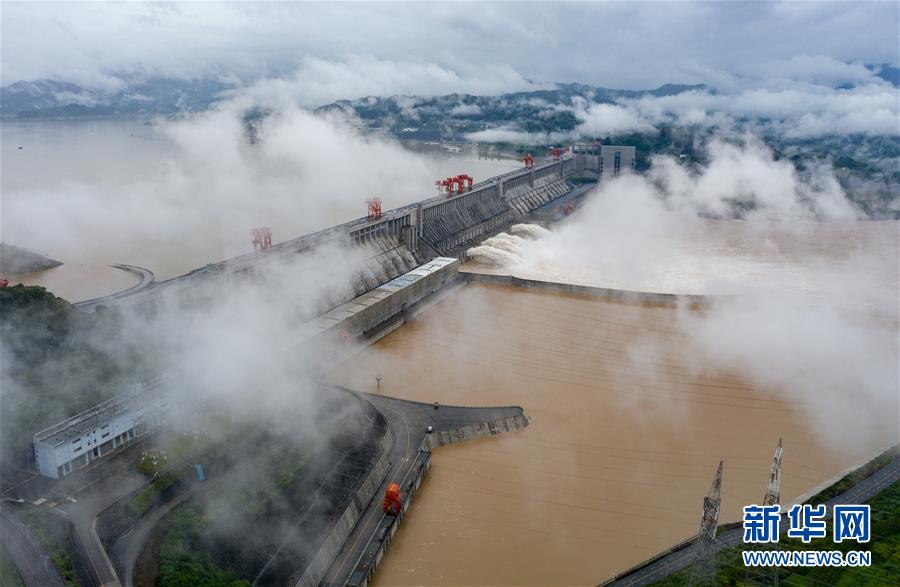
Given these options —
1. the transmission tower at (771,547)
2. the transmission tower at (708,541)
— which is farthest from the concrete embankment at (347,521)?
the transmission tower at (771,547)

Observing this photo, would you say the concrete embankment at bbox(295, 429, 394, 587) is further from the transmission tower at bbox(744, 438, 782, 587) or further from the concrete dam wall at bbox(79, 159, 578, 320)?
the concrete dam wall at bbox(79, 159, 578, 320)

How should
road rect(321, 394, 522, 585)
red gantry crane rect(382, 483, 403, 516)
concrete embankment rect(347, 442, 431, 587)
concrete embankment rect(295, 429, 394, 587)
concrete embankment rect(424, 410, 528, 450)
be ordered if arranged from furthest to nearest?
concrete embankment rect(424, 410, 528, 450), red gantry crane rect(382, 483, 403, 516), road rect(321, 394, 522, 585), concrete embankment rect(347, 442, 431, 587), concrete embankment rect(295, 429, 394, 587)

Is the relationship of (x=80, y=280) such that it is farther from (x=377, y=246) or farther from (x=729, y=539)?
(x=729, y=539)

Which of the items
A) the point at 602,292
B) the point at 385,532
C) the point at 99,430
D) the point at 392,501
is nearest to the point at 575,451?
the point at 392,501

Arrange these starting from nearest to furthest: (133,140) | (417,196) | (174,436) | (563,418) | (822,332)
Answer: (174,436) < (563,418) < (822,332) < (417,196) < (133,140)

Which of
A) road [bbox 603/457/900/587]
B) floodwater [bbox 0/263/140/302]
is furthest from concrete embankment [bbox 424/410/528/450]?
floodwater [bbox 0/263/140/302]

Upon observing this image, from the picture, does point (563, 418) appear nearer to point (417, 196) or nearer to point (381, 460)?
point (381, 460)

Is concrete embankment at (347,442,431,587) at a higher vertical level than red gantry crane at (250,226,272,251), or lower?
lower

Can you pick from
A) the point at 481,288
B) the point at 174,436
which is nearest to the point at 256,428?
the point at 174,436
